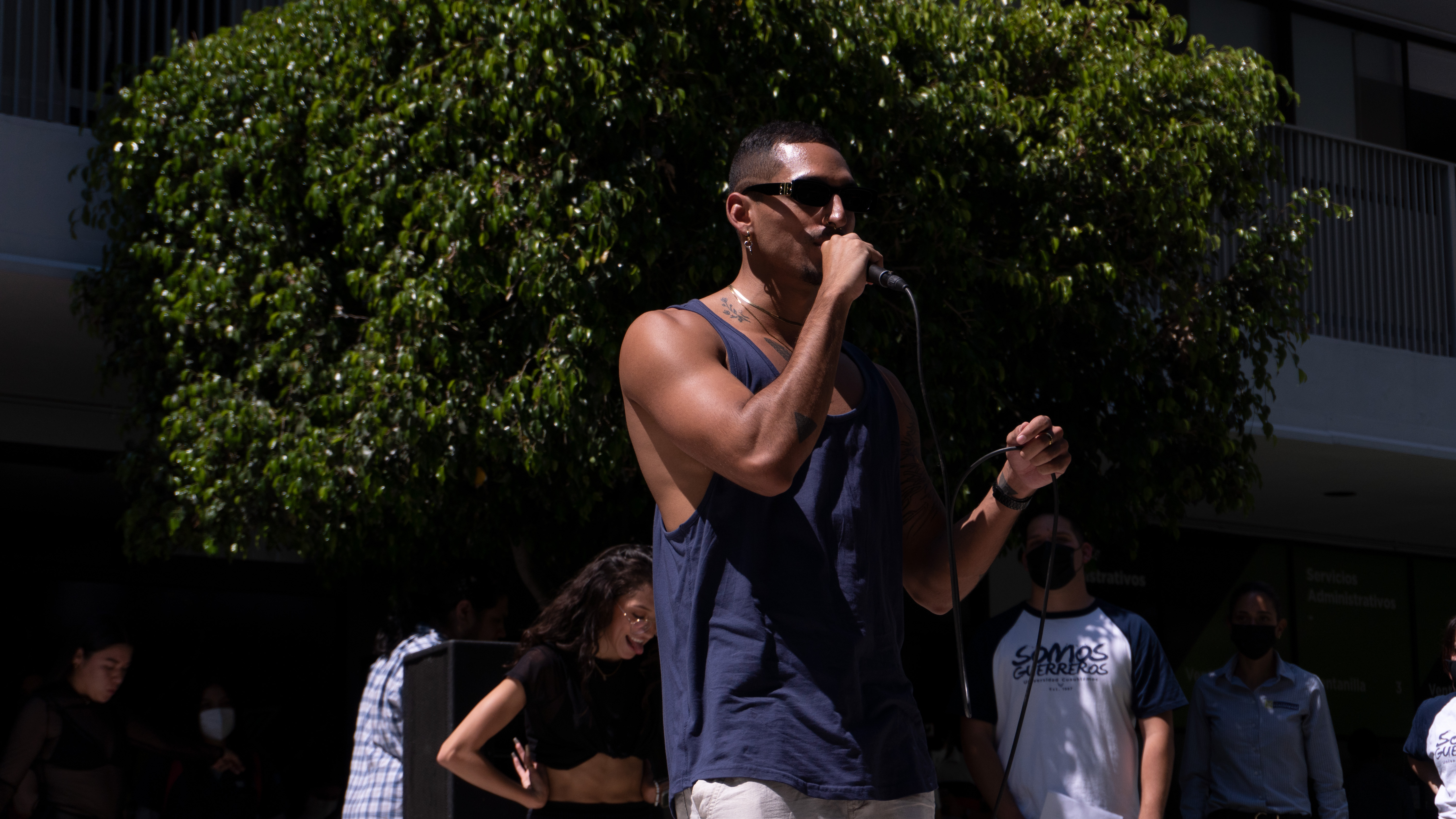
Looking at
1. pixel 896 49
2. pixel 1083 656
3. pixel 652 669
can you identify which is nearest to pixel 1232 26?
pixel 896 49

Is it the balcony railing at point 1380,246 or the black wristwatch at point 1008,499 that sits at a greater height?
the balcony railing at point 1380,246

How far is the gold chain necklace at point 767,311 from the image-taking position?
2209mm

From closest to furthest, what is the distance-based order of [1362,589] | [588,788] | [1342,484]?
[588,788] → [1342,484] → [1362,589]

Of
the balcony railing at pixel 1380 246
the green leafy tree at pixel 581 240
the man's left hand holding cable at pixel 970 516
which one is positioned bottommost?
the man's left hand holding cable at pixel 970 516

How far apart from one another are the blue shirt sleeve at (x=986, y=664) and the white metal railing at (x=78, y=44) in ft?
17.0

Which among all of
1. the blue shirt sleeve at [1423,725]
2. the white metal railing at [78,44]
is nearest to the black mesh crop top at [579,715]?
the blue shirt sleeve at [1423,725]

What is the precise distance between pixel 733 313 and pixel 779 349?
94 mm

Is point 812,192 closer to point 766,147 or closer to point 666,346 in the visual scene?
point 766,147

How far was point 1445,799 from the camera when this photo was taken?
16.8ft

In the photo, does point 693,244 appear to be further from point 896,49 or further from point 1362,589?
point 1362,589

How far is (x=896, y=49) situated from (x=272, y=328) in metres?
3.18

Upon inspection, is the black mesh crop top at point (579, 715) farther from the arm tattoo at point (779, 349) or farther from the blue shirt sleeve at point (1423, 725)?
the blue shirt sleeve at point (1423, 725)

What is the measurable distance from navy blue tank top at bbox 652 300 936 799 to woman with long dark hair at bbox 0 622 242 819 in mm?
4799

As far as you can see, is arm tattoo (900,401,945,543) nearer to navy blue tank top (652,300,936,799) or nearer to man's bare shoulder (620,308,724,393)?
navy blue tank top (652,300,936,799)
